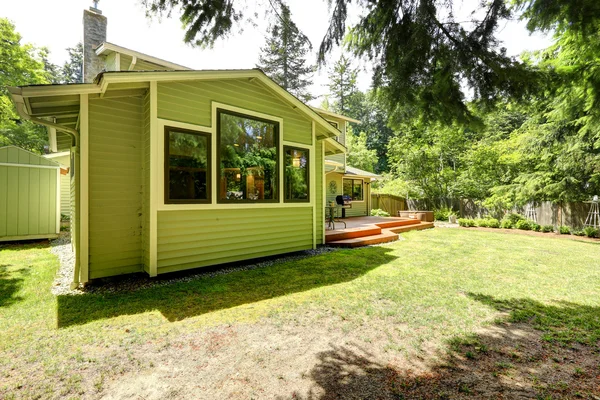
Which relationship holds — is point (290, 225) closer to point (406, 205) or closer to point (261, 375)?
point (261, 375)

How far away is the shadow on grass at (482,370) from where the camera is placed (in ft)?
6.30

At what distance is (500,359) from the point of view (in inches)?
92.7

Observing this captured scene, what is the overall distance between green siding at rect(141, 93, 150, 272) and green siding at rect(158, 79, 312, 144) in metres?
0.36

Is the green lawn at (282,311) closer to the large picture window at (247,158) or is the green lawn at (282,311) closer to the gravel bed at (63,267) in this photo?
the gravel bed at (63,267)

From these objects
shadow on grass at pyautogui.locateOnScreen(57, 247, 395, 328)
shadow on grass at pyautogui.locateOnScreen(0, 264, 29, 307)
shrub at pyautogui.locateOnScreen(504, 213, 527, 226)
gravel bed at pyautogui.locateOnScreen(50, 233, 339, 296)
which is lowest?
shadow on grass at pyautogui.locateOnScreen(57, 247, 395, 328)

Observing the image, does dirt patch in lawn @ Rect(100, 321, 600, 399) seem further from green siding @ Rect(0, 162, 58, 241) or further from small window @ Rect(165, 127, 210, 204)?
green siding @ Rect(0, 162, 58, 241)

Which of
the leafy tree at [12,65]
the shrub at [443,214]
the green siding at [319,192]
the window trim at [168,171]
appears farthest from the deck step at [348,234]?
the leafy tree at [12,65]

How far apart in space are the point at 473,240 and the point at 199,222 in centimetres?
874

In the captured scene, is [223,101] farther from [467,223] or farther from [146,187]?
[467,223]

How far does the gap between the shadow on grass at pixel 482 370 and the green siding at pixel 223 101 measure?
4.33 metres

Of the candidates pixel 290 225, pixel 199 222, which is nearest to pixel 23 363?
pixel 199 222

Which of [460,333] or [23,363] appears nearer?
[23,363]

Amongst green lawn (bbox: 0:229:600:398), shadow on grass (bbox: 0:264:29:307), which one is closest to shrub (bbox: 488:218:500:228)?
green lawn (bbox: 0:229:600:398)

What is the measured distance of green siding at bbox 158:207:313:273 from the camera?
460 centimetres
